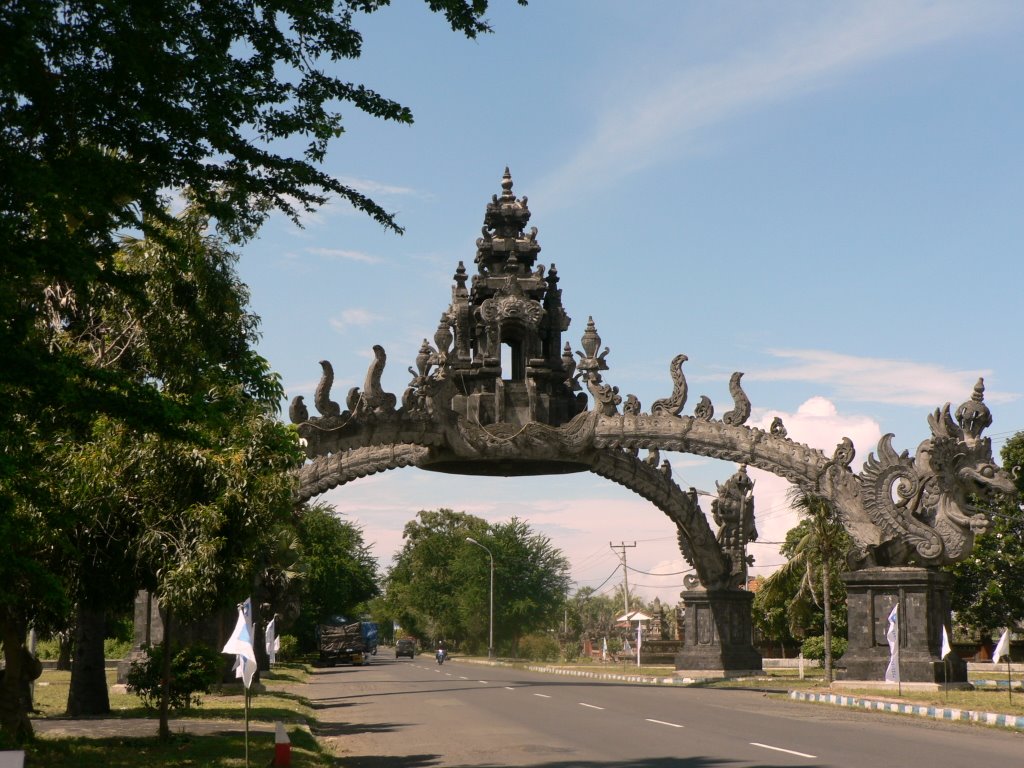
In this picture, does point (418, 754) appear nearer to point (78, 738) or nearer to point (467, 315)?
point (78, 738)

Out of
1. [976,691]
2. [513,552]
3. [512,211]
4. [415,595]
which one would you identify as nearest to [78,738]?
[976,691]

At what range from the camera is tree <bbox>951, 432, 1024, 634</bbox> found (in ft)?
151

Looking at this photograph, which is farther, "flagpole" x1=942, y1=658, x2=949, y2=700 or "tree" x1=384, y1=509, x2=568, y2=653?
"tree" x1=384, y1=509, x2=568, y2=653

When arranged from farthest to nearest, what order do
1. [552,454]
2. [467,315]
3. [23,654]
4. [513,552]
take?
1. [513,552]
2. [467,315]
3. [552,454]
4. [23,654]

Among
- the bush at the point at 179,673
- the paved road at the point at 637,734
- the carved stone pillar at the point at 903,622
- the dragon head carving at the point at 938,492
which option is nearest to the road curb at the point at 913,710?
the paved road at the point at 637,734

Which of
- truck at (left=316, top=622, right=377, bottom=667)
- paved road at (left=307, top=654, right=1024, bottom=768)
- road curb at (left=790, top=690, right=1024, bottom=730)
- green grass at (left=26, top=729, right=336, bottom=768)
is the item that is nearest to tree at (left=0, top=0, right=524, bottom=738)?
green grass at (left=26, top=729, right=336, bottom=768)

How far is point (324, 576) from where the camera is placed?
77125 millimetres

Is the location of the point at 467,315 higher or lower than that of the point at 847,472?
higher

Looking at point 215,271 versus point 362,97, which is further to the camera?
point 215,271

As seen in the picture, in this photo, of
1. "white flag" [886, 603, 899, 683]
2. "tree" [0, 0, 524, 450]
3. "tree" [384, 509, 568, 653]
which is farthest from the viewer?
"tree" [384, 509, 568, 653]

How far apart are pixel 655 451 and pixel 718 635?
7501 mm

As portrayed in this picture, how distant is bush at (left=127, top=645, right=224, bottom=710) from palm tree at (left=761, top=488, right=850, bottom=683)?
707 inches

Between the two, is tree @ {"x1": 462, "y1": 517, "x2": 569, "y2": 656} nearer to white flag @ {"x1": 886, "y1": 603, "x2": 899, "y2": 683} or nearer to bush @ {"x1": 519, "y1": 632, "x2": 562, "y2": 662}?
bush @ {"x1": 519, "y1": 632, "x2": 562, "y2": 662}

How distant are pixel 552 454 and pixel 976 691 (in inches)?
532
